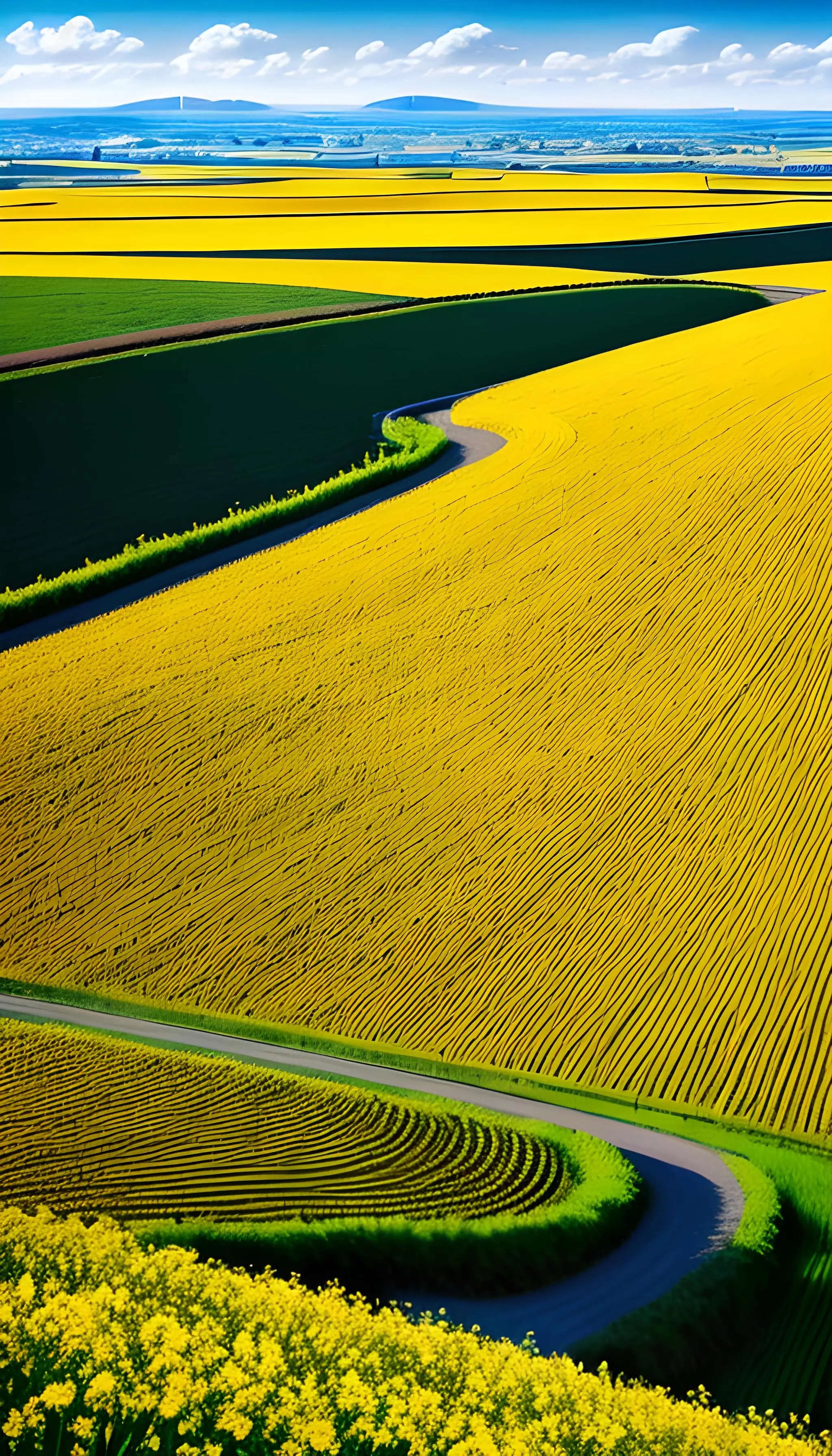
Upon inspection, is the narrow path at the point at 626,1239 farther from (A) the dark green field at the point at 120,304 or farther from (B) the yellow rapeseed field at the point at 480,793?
(A) the dark green field at the point at 120,304

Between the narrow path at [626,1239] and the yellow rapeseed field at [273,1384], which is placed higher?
the yellow rapeseed field at [273,1384]

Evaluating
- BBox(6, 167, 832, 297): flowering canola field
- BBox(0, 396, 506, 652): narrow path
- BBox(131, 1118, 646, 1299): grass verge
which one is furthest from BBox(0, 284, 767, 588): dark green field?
BBox(131, 1118, 646, 1299): grass verge

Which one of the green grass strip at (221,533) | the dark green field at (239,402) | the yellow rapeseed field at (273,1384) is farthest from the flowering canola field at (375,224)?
the yellow rapeseed field at (273,1384)

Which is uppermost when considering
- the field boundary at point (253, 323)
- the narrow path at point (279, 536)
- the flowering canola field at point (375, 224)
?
the flowering canola field at point (375, 224)

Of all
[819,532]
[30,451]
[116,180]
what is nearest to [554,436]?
[819,532]

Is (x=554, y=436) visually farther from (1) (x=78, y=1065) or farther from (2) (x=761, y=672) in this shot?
(1) (x=78, y=1065)

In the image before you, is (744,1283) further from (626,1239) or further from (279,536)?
(279,536)

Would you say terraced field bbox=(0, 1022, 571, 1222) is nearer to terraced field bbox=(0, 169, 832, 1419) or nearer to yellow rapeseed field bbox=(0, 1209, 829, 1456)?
terraced field bbox=(0, 169, 832, 1419)
